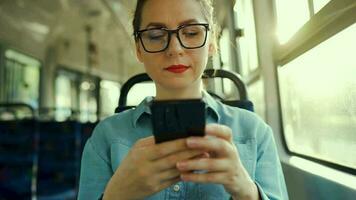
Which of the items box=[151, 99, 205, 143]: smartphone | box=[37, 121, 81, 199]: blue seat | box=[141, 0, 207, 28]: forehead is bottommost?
box=[37, 121, 81, 199]: blue seat

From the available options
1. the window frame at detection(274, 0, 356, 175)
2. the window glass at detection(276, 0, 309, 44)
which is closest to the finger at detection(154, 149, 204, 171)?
the window frame at detection(274, 0, 356, 175)

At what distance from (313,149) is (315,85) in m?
0.25

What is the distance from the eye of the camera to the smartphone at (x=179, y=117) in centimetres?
54

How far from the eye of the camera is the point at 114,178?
67cm

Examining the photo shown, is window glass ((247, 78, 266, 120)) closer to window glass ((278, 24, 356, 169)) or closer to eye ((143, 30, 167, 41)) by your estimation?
window glass ((278, 24, 356, 169))

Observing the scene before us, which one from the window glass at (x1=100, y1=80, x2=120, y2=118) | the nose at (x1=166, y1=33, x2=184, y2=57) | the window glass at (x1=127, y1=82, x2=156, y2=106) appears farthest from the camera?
the window glass at (x1=100, y1=80, x2=120, y2=118)

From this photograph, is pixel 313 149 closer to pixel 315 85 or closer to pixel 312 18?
pixel 315 85

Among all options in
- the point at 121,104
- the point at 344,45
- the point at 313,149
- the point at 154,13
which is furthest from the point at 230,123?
the point at 313,149

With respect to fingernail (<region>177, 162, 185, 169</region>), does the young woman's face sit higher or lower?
higher

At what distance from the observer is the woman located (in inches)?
23.1

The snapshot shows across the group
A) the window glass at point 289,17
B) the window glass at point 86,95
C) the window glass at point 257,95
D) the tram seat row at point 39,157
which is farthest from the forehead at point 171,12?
the window glass at point 86,95

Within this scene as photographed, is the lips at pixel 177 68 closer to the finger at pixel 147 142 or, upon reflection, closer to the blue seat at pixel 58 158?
the finger at pixel 147 142

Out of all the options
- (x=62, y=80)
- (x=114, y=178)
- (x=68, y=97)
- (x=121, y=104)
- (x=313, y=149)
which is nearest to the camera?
(x=114, y=178)

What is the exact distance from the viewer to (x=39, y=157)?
3176mm
